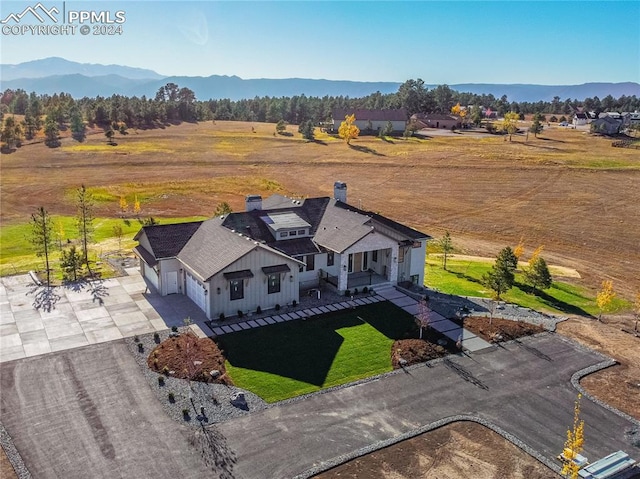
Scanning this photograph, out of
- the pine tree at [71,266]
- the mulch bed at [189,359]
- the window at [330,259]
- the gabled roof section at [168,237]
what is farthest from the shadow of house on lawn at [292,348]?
the pine tree at [71,266]

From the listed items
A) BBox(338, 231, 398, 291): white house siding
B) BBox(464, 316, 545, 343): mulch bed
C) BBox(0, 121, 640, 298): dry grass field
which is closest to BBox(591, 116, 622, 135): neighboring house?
BBox(0, 121, 640, 298): dry grass field

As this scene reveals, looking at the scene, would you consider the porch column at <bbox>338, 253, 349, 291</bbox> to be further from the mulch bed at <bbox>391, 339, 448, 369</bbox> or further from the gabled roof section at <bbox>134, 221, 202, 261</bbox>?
the gabled roof section at <bbox>134, 221, 202, 261</bbox>

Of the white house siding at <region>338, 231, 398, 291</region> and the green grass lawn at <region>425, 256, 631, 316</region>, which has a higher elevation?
the white house siding at <region>338, 231, 398, 291</region>

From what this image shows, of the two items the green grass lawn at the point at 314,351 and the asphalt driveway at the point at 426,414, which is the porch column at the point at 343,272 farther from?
the asphalt driveway at the point at 426,414

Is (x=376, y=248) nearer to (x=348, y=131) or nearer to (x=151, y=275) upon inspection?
(x=151, y=275)

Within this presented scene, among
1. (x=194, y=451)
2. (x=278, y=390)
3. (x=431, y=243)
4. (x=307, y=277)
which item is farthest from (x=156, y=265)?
(x=431, y=243)

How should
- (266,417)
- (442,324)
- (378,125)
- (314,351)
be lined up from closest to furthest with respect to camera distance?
(266,417), (314,351), (442,324), (378,125)

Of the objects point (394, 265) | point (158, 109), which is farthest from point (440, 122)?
point (394, 265)
